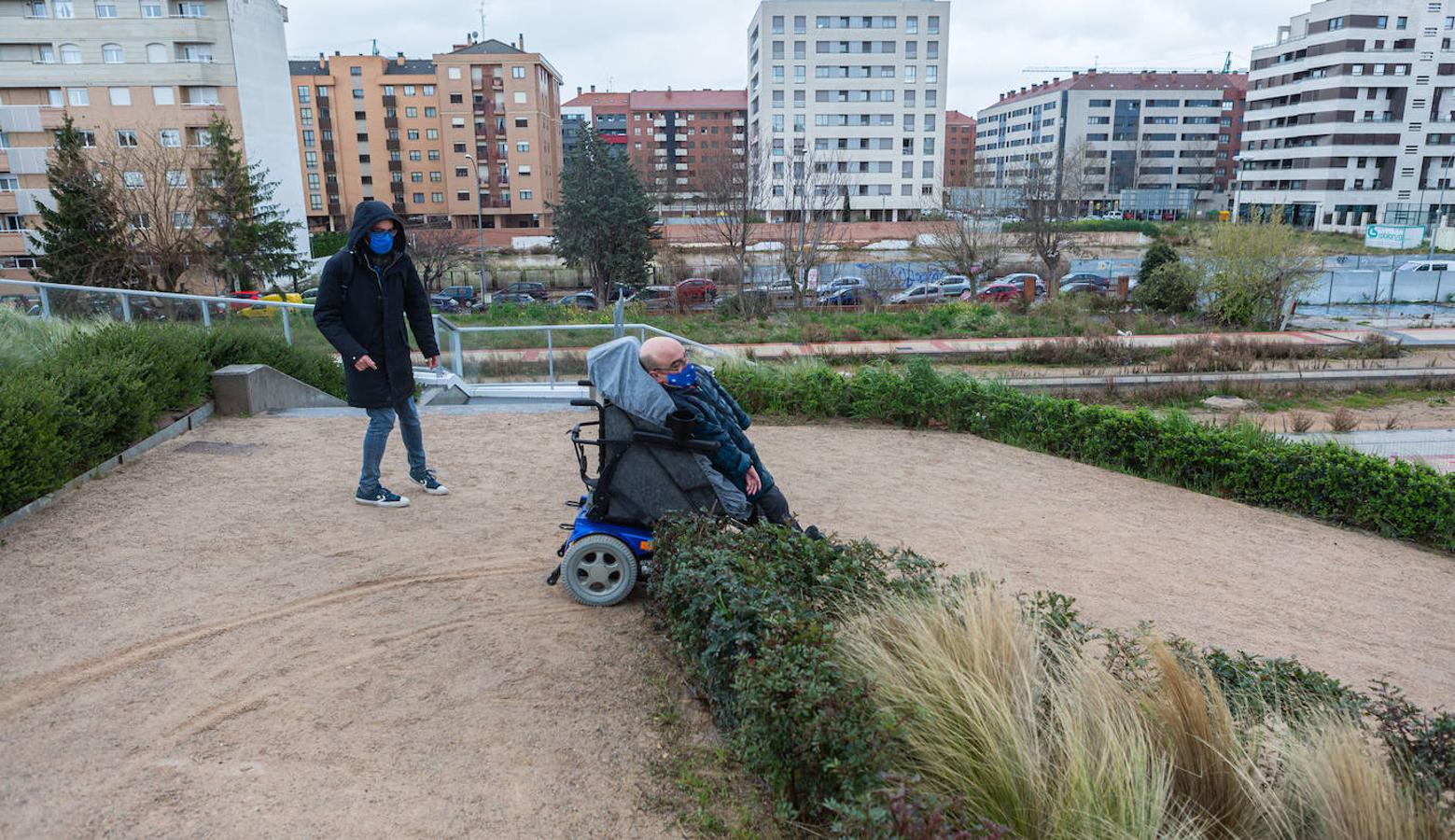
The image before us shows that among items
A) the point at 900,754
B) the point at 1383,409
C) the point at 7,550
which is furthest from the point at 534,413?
the point at 1383,409

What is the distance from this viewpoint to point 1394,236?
211 ft

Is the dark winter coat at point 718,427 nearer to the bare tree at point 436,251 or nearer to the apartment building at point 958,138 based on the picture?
the bare tree at point 436,251

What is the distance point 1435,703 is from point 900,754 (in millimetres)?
3561

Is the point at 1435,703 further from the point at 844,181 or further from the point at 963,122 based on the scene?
the point at 963,122

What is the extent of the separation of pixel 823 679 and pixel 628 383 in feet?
6.64

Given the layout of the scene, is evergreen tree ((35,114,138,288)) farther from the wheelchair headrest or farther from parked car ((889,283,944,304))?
the wheelchair headrest

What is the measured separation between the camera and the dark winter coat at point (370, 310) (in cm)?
576

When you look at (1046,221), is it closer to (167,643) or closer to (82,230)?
(82,230)

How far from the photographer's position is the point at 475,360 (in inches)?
534

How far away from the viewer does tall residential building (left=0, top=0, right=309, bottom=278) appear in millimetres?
49312

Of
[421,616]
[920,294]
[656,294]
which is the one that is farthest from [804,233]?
[421,616]

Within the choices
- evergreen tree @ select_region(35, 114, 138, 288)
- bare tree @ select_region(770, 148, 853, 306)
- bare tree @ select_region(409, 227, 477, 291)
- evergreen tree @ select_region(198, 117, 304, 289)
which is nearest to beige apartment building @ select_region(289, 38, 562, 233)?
bare tree @ select_region(409, 227, 477, 291)

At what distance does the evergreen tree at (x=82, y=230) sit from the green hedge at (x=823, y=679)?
3837 centimetres

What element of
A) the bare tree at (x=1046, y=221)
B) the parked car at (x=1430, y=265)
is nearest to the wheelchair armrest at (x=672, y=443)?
the bare tree at (x=1046, y=221)
